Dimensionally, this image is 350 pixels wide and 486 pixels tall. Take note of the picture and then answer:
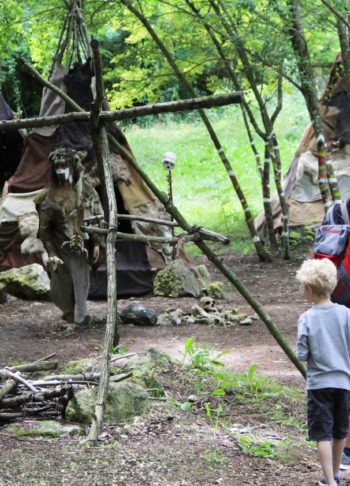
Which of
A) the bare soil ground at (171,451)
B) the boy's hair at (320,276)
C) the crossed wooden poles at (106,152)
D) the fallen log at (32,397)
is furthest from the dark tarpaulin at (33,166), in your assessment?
the boy's hair at (320,276)

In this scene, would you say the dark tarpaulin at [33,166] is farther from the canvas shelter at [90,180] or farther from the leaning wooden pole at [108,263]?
the leaning wooden pole at [108,263]

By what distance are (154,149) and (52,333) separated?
20684mm

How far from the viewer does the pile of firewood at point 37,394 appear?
5176 mm

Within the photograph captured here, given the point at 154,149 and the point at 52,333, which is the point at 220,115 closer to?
the point at 154,149

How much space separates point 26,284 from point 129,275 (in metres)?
1.69

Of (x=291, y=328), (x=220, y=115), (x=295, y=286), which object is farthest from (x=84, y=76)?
(x=220, y=115)

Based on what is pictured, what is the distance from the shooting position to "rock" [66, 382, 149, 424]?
518 cm

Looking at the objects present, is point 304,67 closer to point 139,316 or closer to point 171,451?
point 139,316

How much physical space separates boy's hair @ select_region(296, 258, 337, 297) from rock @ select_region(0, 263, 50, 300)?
28.3 feet

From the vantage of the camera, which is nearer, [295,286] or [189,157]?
[295,286]

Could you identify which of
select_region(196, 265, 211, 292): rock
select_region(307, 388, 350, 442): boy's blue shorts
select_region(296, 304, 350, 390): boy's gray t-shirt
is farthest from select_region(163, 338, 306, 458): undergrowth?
select_region(196, 265, 211, 292): rock

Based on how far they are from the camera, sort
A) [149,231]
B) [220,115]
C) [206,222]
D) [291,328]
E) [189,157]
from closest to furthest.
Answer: [291,328] → [149,231] → [206,222] → [189,157] → [220,115]

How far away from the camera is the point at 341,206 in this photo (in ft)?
16.7

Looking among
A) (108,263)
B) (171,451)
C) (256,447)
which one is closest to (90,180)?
(108,263)
